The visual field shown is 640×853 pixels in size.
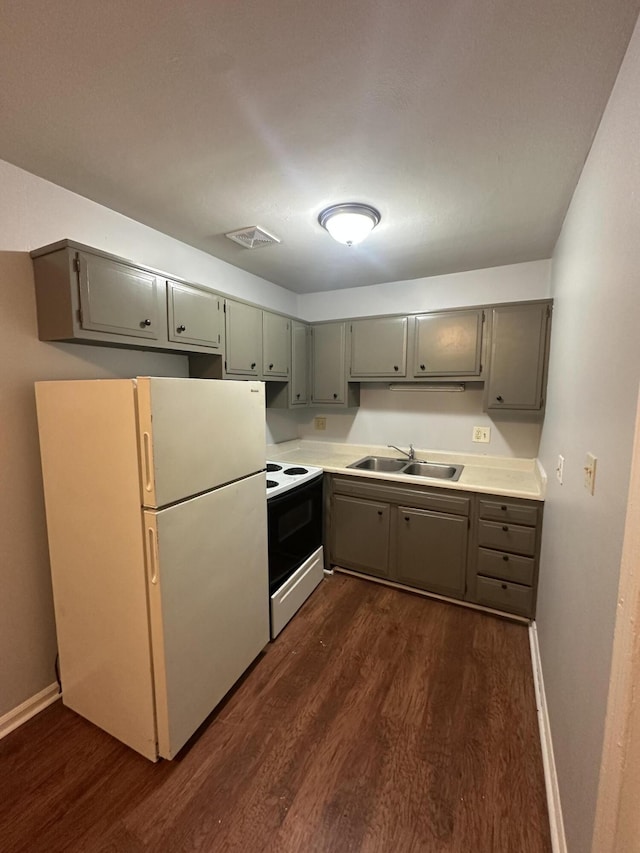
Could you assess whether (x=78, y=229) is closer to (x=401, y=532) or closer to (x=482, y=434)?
(x=401, y=532)

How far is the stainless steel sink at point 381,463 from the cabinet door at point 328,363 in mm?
551

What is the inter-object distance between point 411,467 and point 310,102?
2.38 meters

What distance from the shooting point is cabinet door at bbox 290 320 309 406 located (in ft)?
9.63

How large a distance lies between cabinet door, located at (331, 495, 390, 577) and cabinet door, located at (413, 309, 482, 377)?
1113 millimetres

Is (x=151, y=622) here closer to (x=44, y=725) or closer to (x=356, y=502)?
(x=44, y=725)

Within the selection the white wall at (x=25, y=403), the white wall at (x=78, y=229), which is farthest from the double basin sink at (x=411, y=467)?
the white wall at (x=25, y=403)

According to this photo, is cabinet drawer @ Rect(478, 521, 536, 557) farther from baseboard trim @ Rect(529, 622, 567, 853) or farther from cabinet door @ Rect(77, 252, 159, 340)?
cabinet door @ Rect(77, 252, 159, 340)

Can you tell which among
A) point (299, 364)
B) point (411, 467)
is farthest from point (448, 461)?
point (299, 364)

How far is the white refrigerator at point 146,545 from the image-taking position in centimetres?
128

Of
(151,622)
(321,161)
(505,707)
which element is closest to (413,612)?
(505,707)

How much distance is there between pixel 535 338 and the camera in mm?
2279

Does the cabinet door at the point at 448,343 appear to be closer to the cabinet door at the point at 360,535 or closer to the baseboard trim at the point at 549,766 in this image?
the cabinet door at the point at 360,535

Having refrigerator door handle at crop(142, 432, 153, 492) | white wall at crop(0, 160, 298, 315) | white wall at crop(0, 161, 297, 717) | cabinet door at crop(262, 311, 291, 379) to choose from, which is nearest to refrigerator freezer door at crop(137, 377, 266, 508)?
refrigerator door handle at crop(142, 432, 153, 492)

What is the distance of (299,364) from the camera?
3.02 meters
